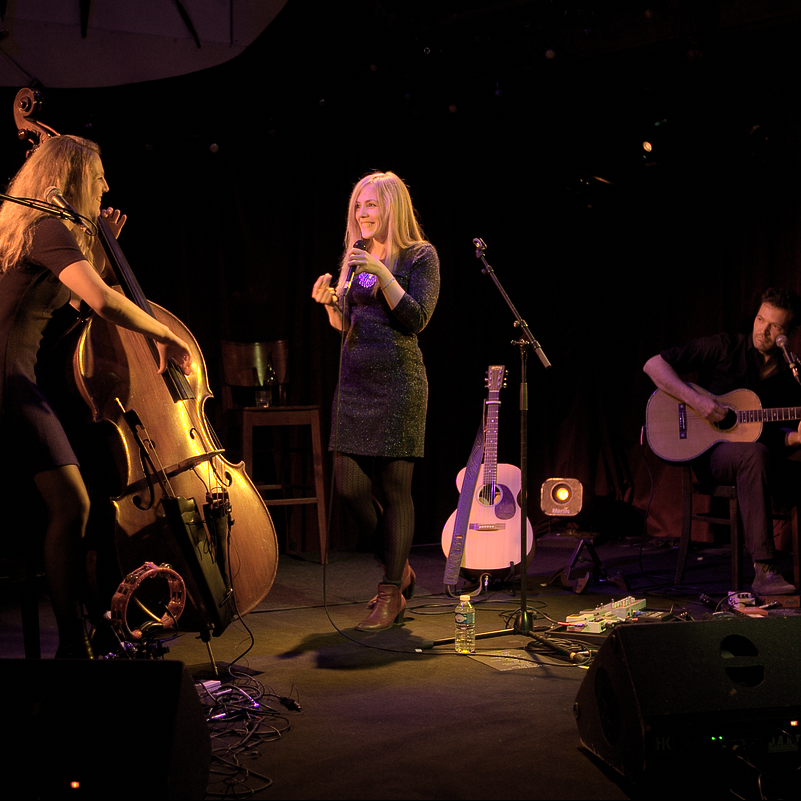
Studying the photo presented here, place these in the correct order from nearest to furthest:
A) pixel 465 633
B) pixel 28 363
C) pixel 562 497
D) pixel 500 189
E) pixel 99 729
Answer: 1. pixel 99 729
2. pixel 28 363
3. pixel 465 633
4. pixel 562 497
5. pixel 500 189

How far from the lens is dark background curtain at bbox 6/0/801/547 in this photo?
16.7 ft

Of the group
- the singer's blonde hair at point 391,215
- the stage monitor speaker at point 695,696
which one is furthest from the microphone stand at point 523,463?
the stage monitor speaker at point 695,696

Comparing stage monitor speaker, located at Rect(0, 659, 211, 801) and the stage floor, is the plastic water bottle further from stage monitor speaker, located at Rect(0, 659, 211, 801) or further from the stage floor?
stage monitor speaker, located at Rect(0, 659, 211, 801)

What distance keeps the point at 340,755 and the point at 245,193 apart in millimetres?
4138

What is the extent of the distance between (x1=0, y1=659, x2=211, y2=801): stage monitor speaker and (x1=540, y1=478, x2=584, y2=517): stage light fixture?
10.2 ft

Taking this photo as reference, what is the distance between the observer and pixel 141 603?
2639mm

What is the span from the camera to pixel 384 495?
3.45m

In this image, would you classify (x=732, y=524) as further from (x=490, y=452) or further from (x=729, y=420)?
(x=490, y=452)

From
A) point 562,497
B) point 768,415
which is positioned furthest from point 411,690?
point 768,415

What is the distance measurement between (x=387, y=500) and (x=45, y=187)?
1700 millimetres

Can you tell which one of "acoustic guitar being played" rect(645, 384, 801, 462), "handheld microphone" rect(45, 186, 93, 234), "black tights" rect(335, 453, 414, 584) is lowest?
"black tights" rect(335, 453, 414, 584)

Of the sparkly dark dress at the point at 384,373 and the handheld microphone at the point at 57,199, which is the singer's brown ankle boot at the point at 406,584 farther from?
the handheld microphone at the point at 57,199

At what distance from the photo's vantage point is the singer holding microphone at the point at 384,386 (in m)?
3.40

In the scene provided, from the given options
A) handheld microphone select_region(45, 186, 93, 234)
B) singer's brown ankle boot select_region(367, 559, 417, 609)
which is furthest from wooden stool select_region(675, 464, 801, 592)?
handheld microphone select_region(45, 186, 93, 234)
